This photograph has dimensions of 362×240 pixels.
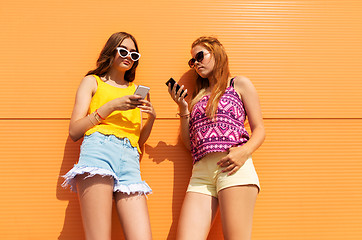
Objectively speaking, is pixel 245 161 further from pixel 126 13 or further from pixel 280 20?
pixel 126 13

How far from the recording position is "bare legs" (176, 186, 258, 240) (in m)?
1.91

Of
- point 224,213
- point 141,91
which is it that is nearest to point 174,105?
point 141,91

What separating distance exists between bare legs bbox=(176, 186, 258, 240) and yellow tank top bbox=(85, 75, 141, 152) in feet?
2.08

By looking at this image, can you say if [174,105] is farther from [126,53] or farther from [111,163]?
[111,163]

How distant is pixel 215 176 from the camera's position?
2.08 m

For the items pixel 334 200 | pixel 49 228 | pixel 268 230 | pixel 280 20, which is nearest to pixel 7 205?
pixel 49 228

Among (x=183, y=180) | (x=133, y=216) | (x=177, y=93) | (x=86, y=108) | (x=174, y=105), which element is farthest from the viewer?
(x=174, y=105)

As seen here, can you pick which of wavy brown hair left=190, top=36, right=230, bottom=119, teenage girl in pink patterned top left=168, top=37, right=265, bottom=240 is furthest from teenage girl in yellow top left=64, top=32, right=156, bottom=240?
wavy brown hair left=190, top=36, right=230, bottom=119

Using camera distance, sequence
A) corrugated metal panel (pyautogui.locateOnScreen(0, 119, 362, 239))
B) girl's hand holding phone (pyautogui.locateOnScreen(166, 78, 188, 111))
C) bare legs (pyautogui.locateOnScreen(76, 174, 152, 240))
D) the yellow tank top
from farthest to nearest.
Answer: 1. corrugated metal panel (pyautogui.locateOnScreen(0, 119, 362, 239))
2. girl's hand holding phone (pyautogui.locateOnScreen(166, 78, 188, 111))
3. the yellow tank top
4. bare legs (pyautogui.locateOnScreen(76, 174, 152, 240))

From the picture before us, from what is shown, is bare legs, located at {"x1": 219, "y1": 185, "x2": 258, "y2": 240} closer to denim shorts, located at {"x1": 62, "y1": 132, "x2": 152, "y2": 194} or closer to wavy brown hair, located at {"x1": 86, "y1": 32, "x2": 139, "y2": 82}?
denim shorts, located at {"x1": 62, "y1": 132, "x2": 152, "y2": 194}

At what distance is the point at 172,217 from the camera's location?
8.02 feet

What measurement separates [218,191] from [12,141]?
1.78 metres

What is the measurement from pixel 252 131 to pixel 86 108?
1.24 meters

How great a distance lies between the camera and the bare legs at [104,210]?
1886 millimetres
